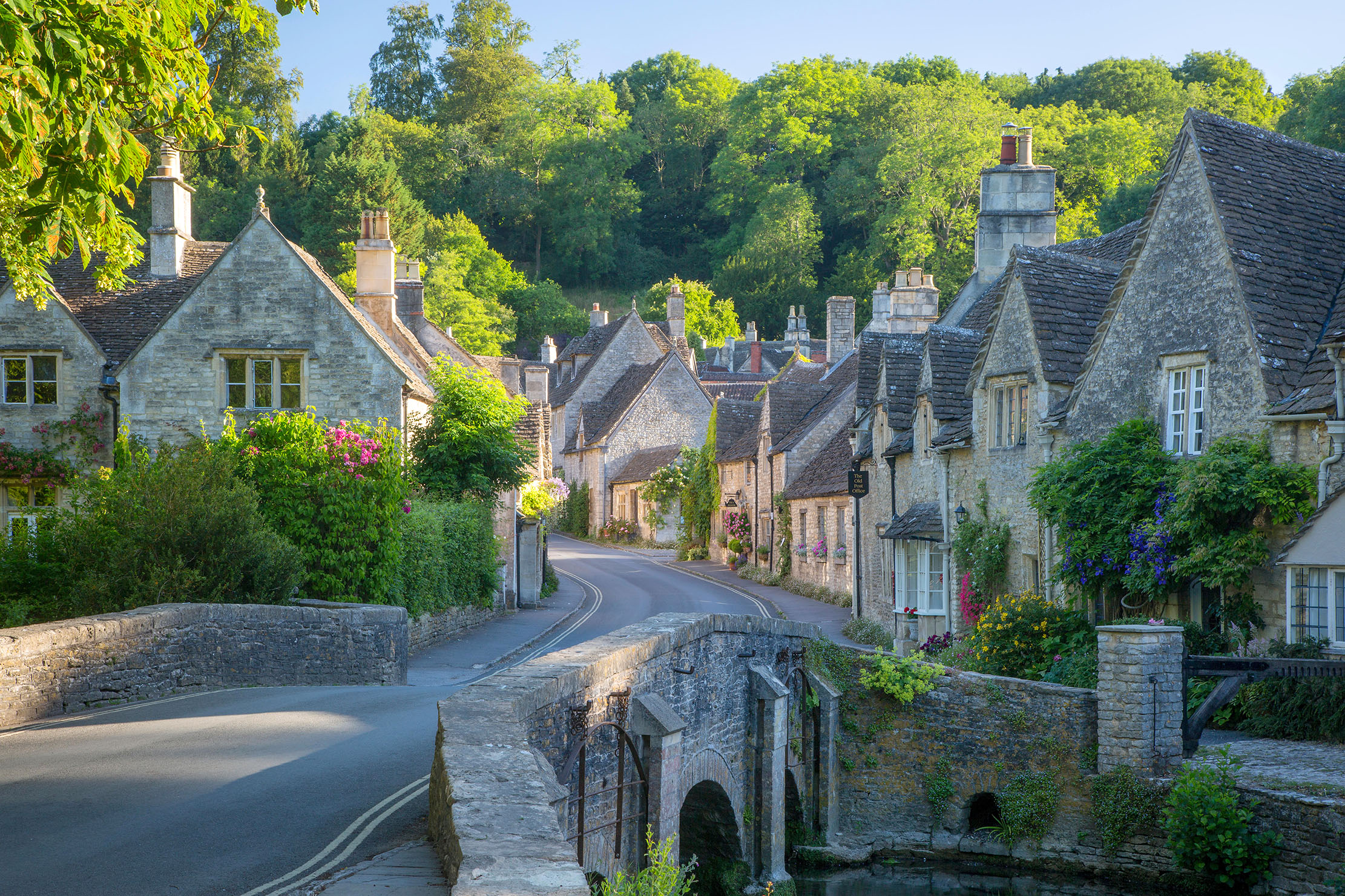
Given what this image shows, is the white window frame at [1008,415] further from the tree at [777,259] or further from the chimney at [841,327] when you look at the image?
the tree at [777,259]

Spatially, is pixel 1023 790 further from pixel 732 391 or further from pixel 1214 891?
pixel 732 391

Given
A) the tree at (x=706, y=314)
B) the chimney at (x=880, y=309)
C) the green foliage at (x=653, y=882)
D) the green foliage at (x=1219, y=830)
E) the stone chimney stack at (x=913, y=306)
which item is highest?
the tree at (x=706, y=314)

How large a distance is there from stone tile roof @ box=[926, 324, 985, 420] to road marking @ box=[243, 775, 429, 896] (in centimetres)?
1670

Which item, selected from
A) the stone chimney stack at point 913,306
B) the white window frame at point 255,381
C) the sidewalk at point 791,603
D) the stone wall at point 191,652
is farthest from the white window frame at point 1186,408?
the stone chimney stack at point 913,306

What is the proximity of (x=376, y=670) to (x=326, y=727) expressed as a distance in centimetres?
514

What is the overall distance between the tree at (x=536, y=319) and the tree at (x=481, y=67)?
16131 mm

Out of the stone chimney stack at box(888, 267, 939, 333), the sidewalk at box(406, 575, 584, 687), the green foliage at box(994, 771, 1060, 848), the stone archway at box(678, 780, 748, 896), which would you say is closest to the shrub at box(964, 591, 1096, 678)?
the green foliage at box(994, 771, 1060, 848)

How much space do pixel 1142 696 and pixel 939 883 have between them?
14.0 ft

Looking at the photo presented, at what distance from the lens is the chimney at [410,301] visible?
1660 inches

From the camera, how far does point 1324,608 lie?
1555cm

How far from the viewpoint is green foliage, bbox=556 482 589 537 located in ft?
212

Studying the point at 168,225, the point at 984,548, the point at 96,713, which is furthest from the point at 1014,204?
the point at 96,713

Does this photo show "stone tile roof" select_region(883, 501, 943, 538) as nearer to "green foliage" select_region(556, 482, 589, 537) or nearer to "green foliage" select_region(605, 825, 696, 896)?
"green foliage" select_region(605, 825, 696, 896)

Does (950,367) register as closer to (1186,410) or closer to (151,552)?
(1186,410)
